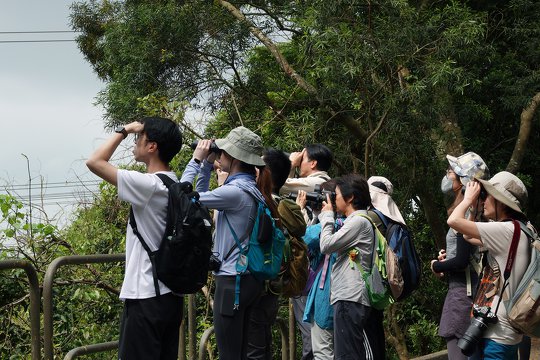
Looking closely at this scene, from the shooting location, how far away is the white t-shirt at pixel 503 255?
4930mm

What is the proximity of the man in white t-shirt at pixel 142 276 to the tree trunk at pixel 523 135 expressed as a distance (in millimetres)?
8288

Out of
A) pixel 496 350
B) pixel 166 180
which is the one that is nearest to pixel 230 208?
pixel 166 180

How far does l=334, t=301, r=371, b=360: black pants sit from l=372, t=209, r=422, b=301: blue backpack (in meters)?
0.44

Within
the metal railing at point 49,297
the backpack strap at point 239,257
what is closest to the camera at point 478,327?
the backpack strap at point 239,257

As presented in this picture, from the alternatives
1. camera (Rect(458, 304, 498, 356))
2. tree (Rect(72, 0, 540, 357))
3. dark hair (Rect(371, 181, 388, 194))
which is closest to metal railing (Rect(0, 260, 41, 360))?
camera (Rect(458, 304, 498, 356))

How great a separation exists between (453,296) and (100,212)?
4421 mm

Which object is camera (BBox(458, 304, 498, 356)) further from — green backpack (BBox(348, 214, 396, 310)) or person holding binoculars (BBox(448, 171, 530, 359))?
green backpack (BBox(348, 214, 396, 310))

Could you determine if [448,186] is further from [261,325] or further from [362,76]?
[362,76]

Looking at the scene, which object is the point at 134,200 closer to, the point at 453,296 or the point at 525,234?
the point at 525,234

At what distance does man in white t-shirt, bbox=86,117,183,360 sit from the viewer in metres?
4.25

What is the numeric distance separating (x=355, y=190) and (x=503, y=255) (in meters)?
1.50

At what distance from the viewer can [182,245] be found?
14.0ft

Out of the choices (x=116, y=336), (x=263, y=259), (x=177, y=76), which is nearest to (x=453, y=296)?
(x=263, y=259)

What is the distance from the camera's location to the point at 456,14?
10.3 metres
